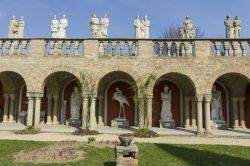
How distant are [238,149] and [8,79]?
51.6 ft

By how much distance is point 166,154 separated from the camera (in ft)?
35.9

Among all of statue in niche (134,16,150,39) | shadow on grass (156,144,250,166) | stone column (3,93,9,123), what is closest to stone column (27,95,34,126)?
stone column (3,93,9,123)

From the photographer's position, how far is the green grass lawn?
31.9 feet

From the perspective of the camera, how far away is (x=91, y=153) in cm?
1067

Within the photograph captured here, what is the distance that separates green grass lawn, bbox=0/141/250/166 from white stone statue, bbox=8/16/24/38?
1166 cm

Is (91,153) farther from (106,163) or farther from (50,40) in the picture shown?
(50,40)

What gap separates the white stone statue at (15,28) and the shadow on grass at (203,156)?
1487cm

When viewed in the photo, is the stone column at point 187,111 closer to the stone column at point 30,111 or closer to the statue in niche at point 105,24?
the statue in niche at point 105,24

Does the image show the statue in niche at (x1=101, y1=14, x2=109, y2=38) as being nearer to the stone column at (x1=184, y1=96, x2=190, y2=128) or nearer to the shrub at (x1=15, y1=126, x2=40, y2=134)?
the stone column at (x1=184, y1=96, x2=190, y2=128)

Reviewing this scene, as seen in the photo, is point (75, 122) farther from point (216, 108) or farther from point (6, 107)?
point (216, 108)

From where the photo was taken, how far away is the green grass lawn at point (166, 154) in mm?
9719

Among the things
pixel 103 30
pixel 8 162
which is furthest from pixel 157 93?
pixel 8 162

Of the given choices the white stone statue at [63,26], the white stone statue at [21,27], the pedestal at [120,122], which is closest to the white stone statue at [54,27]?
the white stone statue at [63,26]

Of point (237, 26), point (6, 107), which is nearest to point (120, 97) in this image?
point (6, 107)
